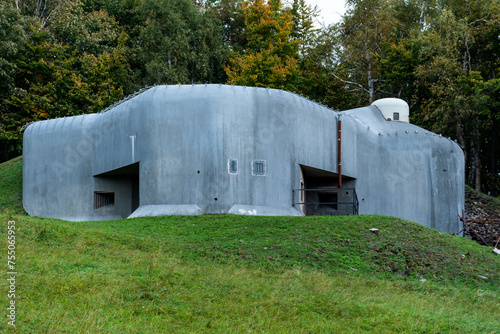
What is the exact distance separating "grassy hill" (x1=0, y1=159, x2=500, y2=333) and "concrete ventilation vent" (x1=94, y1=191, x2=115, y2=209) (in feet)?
14.2

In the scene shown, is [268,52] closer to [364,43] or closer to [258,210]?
[364,43]

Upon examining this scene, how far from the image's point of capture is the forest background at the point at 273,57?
35250mm

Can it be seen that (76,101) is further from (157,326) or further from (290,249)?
(157,326)

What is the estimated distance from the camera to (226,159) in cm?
2138

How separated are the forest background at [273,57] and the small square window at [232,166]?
16.3 m

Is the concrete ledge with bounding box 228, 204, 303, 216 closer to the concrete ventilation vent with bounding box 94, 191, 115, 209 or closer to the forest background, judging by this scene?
the concrete ventilation vent with bounding box 94, 191, 115, 209

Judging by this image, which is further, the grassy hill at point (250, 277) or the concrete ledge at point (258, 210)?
the concrete ledge at point (258, 210)

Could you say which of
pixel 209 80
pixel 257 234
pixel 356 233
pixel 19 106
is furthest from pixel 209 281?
pixel 209 80

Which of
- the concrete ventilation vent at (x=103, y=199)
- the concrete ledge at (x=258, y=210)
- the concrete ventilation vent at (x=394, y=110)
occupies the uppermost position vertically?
the concrete ventilation vent at (x=394, y=110)

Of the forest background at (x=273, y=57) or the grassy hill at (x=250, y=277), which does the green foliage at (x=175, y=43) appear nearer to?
the forest background at (x=273, y=57)

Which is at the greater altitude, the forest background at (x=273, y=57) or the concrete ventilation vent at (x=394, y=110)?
the forest background at (x=273, y=57)

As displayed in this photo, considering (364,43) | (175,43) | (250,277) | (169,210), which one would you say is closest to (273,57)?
(175,43)

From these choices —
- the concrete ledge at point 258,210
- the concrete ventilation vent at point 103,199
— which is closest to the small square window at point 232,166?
the concrete ledge at point 258,210

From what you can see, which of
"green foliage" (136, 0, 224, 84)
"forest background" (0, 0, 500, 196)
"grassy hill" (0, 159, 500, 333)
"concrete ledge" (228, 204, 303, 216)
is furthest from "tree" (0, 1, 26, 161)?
"concrete ledge" (228, 204, 303, 216)
